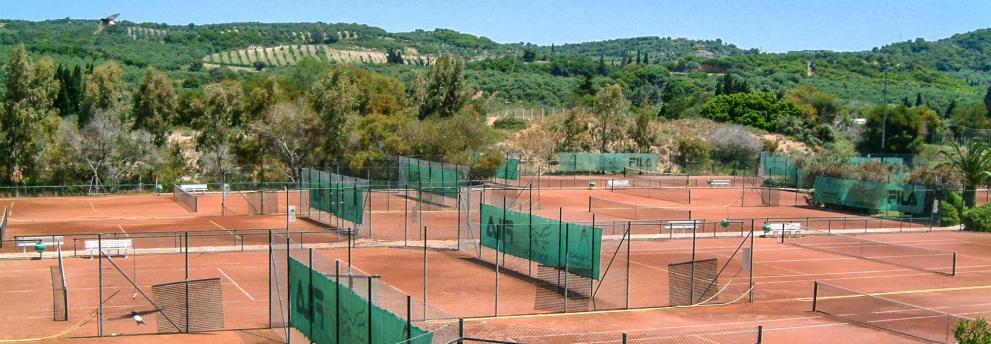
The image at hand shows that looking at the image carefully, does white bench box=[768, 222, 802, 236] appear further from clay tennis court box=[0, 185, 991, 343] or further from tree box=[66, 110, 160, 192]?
tree box=[66, 110, 160, 192]

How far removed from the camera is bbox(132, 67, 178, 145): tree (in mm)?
72812

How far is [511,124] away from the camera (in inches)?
4333

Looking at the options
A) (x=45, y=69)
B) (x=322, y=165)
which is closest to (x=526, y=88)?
(x=322, y=165)

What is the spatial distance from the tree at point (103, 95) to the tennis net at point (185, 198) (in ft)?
44.9

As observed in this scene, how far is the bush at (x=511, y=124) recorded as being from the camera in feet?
358

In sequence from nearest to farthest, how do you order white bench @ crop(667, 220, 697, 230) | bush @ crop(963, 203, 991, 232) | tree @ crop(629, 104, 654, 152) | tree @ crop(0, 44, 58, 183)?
white bench @ crop(667, 220, 697, 230)
bush @ crop(963, 203, 991, 232)
tree @ crop(0, 44, 58, 183)
tree @ crop(629, 104, 654, 152)

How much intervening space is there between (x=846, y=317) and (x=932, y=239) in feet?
80.5

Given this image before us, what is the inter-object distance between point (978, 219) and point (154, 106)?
58.1 metres

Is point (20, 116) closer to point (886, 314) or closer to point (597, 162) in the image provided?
point (597, 162)

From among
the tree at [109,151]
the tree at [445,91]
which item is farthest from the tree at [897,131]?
the tree at [109,151]

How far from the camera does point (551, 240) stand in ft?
103

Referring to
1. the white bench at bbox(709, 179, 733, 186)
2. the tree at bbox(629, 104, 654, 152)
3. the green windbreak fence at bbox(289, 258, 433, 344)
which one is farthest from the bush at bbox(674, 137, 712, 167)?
the green windbreak fence at bbox(289, 258, 433, 344)

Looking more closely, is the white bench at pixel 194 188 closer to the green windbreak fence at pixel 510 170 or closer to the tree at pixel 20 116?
the tree at pixel 20 116

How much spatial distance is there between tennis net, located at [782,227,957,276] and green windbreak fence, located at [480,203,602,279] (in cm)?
1675
